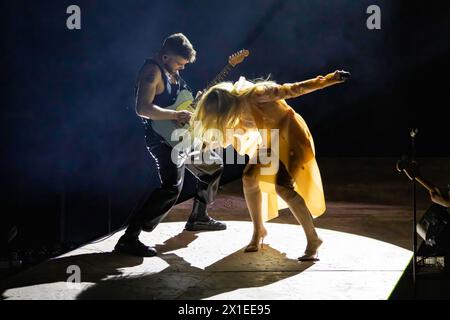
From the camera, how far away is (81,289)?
3.12 m

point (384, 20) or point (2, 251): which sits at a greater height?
point (384, 20)

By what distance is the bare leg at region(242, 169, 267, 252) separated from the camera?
3.76 m

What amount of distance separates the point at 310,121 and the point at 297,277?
4613 millimetres

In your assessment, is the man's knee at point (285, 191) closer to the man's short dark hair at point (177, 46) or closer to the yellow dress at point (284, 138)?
the yellow dress at point (284, 138)

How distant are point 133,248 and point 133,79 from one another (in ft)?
10.8

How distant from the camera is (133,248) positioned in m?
3.83

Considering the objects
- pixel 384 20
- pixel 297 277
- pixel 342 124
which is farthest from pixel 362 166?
pixel 297 277

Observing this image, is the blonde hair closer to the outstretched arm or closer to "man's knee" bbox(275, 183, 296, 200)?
the outstretched arm

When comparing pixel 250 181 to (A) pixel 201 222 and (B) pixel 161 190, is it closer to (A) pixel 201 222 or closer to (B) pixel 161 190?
(B) pixel 161 190

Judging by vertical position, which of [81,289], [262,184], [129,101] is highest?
[129,101]

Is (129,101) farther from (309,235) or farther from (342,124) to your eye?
(309,235)

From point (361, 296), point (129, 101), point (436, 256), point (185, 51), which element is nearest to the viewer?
point (361, 296)

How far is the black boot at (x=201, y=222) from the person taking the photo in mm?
4559

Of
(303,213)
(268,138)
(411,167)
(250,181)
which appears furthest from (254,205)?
(411,167)
